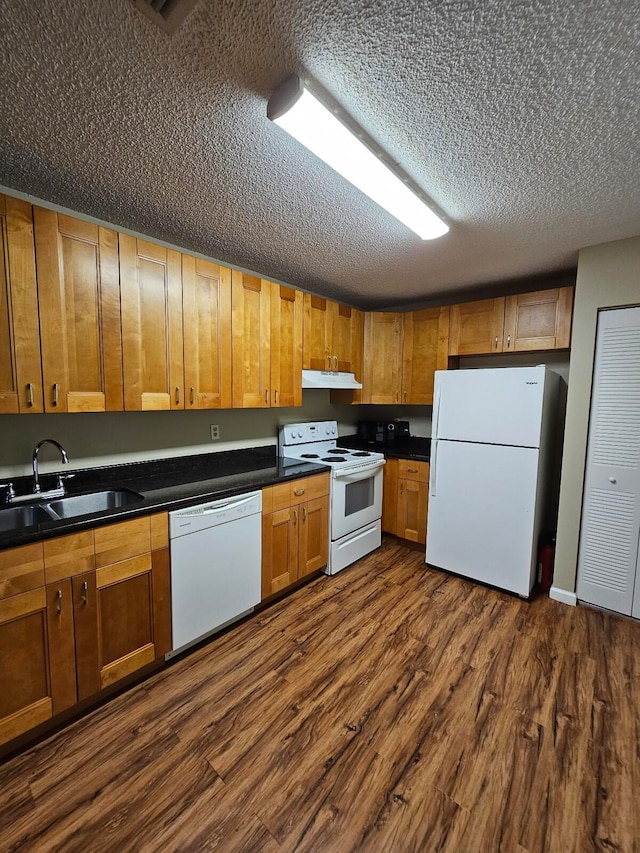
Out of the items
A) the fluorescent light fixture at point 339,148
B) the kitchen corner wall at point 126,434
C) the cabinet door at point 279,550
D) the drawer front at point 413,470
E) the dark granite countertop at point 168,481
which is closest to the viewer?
the fluorescent light fixture at point 339,148

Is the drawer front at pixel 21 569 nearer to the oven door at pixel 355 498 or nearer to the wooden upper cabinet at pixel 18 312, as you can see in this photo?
the wooden upper cabinet at pixel 18 312

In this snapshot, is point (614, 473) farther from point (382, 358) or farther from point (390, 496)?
point (382, 358)

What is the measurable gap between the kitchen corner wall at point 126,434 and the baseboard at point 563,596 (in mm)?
2438

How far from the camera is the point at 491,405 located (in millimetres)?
2596

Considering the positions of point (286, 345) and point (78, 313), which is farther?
point (286, 345)

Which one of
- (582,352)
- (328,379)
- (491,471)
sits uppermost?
(582,352)

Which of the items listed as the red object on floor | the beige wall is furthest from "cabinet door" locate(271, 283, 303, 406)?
the red object on floor

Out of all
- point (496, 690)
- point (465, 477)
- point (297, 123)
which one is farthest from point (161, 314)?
point (496, 690)

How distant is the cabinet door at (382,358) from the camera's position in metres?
3.51

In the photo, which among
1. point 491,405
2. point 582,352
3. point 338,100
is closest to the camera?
point 338,100

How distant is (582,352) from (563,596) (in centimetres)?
173

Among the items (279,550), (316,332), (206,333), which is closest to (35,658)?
(279,550)

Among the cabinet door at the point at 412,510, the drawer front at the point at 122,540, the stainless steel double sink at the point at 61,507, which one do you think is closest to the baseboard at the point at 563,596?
the cabinet door at the point at 412,510

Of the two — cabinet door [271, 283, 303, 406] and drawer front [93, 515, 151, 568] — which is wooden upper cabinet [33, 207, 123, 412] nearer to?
drawer front [93, 515, 151, 568]
